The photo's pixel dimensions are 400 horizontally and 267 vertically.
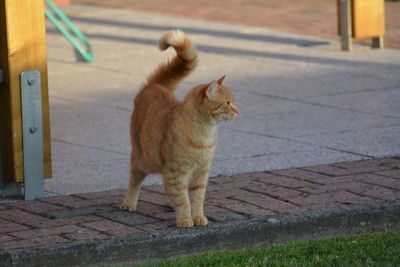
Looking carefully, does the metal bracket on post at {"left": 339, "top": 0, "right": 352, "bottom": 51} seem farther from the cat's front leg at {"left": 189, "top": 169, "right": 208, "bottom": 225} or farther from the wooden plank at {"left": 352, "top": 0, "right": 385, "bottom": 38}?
the cat's front leg at {"left": 189, "top": 169, "right": 208, "bottom": 225}

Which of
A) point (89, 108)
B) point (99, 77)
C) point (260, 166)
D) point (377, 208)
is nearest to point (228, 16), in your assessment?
point (99, 77)

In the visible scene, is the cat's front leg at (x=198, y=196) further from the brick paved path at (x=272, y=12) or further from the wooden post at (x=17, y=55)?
the brick paved path at (x=272, y=12)

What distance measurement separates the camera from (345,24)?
11.9 metres

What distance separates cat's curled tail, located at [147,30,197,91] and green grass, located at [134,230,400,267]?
4.06 ft

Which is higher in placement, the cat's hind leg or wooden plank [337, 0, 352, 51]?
wooden plank [337, 0, 352, 51]

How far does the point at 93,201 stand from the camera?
6109 mm

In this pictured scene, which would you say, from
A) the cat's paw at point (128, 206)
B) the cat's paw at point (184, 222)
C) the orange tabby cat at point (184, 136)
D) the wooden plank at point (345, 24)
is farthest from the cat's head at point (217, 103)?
the wooden plank at point (345, 24)

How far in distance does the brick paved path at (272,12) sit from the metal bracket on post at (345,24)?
0.83 m

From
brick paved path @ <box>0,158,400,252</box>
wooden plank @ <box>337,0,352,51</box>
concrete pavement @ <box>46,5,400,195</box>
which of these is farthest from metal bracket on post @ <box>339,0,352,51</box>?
brick paved path @ <box>0,158,400,252</box>

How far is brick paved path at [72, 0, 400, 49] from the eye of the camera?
46.4ft

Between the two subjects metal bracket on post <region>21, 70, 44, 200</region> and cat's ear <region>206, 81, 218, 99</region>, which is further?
metal bracket on post <region>21, 70, 44, 200</region>

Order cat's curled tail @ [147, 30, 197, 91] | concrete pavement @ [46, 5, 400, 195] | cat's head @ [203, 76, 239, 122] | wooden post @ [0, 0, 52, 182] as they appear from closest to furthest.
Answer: cat's head @ [203, 76, 239, 122], cat's curled tail @ [147, 30, 197, 91], wooden post @ [0, 0, 52, 182], concrete pavement @ [46, 5, 400, 195]

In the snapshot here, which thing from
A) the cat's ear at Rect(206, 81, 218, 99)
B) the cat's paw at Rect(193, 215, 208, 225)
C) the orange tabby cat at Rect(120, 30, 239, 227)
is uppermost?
the cat's ear at Rect(206, 81, 218, 99)

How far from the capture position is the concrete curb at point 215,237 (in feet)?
16.3
